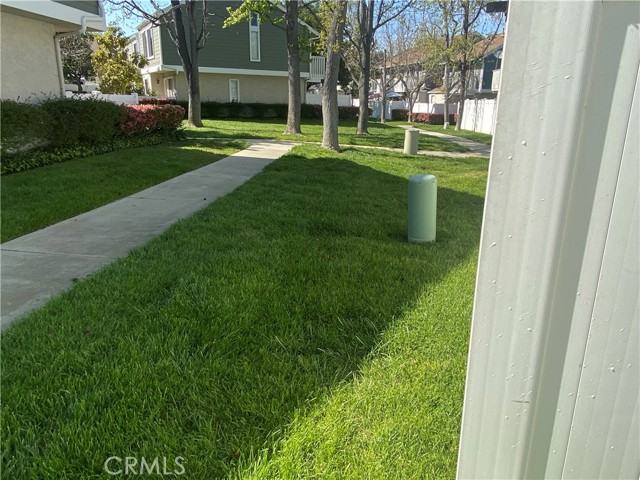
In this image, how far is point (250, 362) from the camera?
2.57 meters

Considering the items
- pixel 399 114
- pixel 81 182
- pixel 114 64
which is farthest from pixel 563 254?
pixel 399 114

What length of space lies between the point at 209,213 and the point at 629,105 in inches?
195

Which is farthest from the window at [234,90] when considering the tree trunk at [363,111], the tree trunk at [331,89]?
the tree trunk at [331,89]

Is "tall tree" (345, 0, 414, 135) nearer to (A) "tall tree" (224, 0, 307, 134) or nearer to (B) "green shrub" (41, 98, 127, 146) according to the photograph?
(A) "tall tree" (224, 0, 307, 134)

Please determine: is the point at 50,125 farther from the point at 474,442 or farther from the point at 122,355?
the point at 474,442

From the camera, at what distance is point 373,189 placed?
743 cm

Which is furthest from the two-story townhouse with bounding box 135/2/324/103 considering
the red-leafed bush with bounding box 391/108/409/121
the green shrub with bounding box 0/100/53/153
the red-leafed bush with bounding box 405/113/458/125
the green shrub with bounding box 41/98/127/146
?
the green shrub with bounding box 0/100/53/153

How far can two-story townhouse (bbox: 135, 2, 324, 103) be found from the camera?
91.2 ft

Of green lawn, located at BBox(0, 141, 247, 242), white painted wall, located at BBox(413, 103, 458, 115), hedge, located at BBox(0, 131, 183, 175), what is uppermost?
white painted wall, located at BBox(413, 103, 458, 115)

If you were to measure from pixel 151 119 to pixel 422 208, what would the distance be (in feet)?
31.0

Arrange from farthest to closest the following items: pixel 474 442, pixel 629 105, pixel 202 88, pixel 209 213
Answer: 1. pixel 202 88
2. pixel 209 213
3. pixel 474 442
4. pixel 629 105

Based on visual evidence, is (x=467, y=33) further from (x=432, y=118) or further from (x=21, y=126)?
(x=21, y=126)

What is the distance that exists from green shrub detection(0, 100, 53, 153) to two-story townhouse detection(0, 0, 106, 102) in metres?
0.97

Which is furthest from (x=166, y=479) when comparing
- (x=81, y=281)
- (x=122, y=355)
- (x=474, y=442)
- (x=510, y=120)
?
(x=81, y=281)
